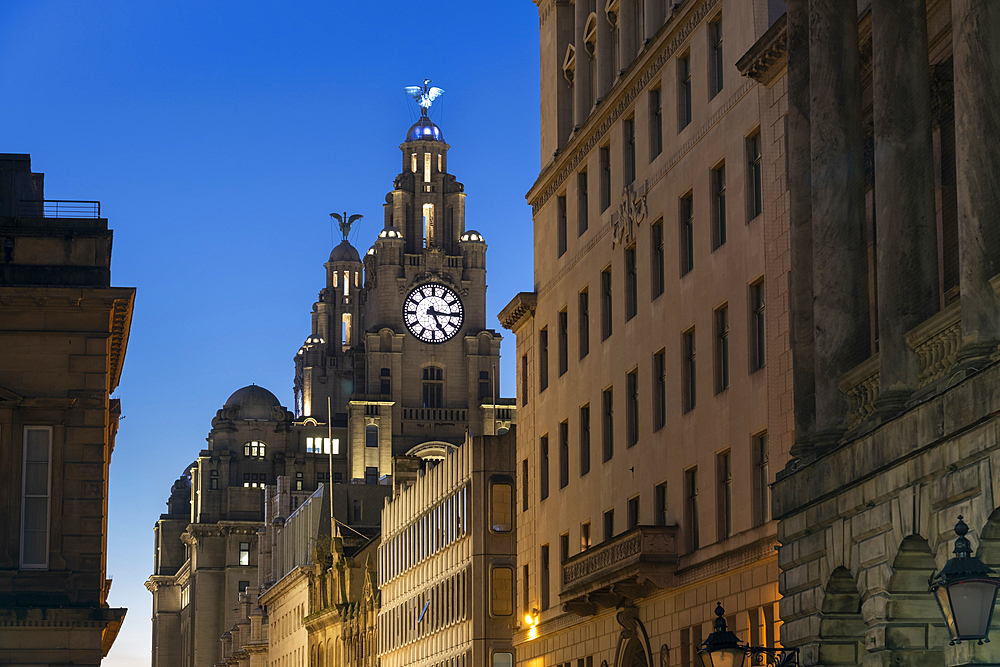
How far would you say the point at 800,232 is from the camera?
33.3m

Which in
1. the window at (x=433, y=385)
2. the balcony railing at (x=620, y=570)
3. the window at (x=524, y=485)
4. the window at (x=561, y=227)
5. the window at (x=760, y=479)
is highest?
the window at (x=433, y=385)

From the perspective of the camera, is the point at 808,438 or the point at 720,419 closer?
the point at 808,438

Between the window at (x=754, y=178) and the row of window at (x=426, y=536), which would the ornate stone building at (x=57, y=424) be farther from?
the row of window at (x=426, y=536)

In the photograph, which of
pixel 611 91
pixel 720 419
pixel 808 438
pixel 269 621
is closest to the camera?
pixel 808 438

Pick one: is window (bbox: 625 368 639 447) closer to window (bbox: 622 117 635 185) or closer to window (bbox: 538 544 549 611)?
window (bbox: 622 117 635 185)

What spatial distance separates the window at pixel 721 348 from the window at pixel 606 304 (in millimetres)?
10604

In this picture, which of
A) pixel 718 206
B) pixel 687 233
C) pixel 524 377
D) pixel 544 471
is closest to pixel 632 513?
pixel 687 233

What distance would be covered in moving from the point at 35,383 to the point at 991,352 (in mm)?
34306

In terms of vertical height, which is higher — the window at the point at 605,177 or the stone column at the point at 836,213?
the window at the point at 605,177

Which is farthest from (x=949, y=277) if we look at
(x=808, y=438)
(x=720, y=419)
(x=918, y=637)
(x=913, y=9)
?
(x=720, y=419)

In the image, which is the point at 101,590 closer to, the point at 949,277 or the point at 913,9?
the point at 949,277

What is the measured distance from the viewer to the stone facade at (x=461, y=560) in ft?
269

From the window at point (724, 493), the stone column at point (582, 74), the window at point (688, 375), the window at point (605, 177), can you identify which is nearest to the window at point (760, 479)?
the window at point (724, 493)

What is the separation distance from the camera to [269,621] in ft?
539
